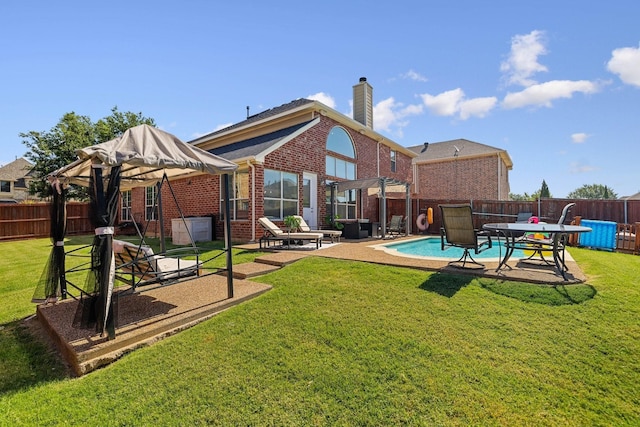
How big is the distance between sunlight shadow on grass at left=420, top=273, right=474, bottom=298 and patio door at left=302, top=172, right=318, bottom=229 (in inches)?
333

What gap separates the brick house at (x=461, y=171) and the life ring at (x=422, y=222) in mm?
8631

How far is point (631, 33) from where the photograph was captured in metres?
8.99

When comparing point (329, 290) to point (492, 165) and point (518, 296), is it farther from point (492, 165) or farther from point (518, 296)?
point (492, 165)

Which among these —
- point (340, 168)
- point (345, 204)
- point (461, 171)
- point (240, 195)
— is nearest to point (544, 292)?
point (240, 195)

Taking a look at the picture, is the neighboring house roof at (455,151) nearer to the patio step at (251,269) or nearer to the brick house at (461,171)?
the brick house at (461,171)

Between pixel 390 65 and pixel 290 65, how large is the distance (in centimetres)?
412

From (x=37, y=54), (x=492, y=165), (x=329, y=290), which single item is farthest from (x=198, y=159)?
(x=492, y=165)

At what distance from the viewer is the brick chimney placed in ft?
58.7

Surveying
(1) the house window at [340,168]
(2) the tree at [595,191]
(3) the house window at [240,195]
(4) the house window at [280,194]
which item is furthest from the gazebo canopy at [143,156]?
(2) the tree at [595,191]

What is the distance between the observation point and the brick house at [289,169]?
11.5 metres

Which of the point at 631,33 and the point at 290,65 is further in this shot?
the point at 290,65

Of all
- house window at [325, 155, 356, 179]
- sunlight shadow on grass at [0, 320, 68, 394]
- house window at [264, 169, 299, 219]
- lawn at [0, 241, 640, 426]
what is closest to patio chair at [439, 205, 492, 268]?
lawn at [0, 241, 640, 426]

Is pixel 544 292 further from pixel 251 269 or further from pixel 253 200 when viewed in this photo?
pixel 253 200

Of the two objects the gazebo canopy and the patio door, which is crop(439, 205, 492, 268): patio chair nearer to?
the gazebo canopy
